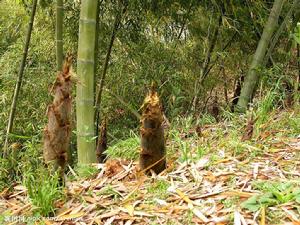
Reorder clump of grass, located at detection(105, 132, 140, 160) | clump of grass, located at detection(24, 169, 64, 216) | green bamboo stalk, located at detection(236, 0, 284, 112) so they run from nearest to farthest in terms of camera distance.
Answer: clump of grass, located at detection(24, 169, 64, 216) → clump of grass, located at detection(105, 132, 140, 160) → green bamboo stalk, located at detection(236, 0, 284, 112)

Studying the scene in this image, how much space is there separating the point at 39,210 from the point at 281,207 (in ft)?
2.99

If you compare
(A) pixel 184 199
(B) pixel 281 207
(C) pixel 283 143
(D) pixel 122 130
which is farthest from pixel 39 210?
(D) pixel 122 130

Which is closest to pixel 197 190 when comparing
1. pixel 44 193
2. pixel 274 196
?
pixel 274 196

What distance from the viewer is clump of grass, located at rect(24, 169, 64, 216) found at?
5.74 ft

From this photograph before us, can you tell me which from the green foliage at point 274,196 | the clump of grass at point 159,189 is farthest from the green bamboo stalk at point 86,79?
the green foliage at point 274,196

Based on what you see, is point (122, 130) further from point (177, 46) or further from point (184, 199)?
point (184, 199)

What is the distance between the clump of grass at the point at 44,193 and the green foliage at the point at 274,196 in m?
0.74

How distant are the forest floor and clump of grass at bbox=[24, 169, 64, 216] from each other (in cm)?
3

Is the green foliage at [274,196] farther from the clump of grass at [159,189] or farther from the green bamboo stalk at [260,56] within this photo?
the green bamboo stalk at [260,56]

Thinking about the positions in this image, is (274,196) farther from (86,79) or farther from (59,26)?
(59,26)

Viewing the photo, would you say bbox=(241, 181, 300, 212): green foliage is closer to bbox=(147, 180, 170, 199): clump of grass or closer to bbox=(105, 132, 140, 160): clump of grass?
bbox=(147, 180, 170, 199): clump of grass

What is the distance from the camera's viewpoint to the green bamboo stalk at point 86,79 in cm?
244

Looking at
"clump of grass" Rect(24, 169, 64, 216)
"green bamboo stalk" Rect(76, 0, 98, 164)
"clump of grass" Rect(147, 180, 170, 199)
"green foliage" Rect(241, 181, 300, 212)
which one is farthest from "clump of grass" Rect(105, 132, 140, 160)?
"green foliage" Rect(241, 181, 300, 212)

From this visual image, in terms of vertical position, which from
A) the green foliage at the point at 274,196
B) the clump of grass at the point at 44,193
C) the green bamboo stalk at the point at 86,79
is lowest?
the clump of grass at the point at 44,193
